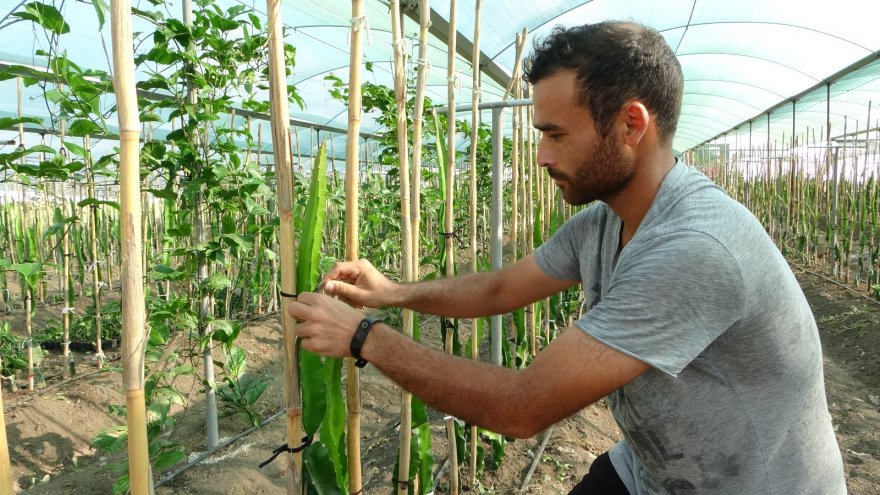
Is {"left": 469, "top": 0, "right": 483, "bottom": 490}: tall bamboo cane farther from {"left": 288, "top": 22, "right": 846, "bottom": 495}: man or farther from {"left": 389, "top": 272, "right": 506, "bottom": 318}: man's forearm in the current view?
{"left": 288, "top": 22, "right": 846, "bottom": 495}: man

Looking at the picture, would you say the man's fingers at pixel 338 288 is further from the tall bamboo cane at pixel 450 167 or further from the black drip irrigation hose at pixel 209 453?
the black drip irrigation hose at pixel 209 453

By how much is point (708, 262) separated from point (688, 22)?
22.9ft

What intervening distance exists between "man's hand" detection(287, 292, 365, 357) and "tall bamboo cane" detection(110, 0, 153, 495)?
32 cm

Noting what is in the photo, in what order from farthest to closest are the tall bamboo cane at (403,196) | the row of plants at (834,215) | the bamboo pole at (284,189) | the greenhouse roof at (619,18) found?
the row of plants at (834,215)
the greenhouse roof at (619,18)
the tall bamboo cane at (403,196)
the bamboo pole at (284,189)

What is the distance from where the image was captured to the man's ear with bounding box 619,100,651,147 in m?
1.34

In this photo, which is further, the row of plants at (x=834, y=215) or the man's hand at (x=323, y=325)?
the row of plants at (x=834, y=215)

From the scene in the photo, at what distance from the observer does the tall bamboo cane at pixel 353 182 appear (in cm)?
132

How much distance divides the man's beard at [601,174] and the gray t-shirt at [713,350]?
97 mm

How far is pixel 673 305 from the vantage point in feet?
3.88

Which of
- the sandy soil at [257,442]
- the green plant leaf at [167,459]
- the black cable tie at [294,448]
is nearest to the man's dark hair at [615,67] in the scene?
the black cable tie at [294,448]

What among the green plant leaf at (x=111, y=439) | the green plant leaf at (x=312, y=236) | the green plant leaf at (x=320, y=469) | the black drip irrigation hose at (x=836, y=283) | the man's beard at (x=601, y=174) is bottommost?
the black drip irrigation hose at (x=836, y=283)

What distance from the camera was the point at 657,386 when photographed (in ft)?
4.55

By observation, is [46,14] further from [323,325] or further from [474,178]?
[474,178]

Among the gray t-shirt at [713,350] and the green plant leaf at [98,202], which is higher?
the green plant leaf at [98,202]
